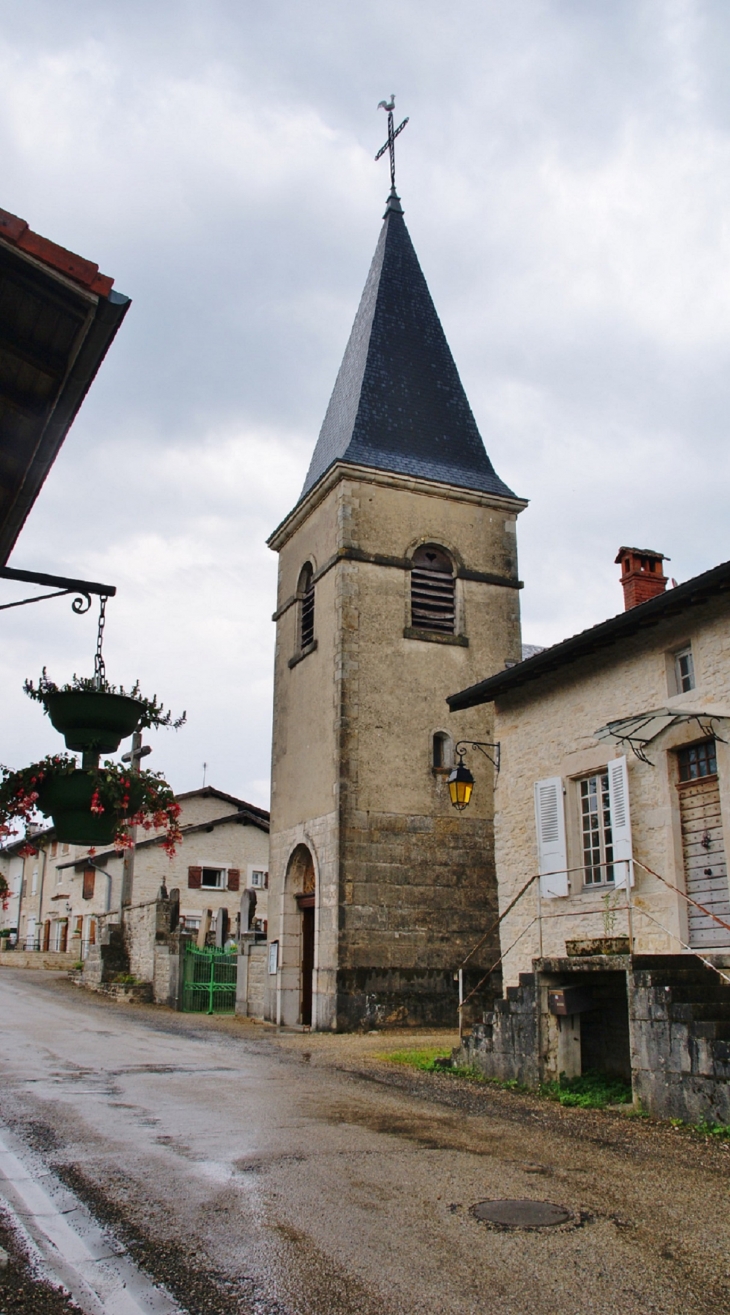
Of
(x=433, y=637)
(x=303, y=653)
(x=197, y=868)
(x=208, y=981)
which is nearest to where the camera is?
(x=433, y=637)

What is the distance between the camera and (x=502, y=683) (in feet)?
45.5

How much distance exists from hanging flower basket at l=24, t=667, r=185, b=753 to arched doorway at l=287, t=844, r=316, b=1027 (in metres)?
15.0

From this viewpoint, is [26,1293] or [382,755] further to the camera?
[382,755]

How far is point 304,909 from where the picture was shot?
20406mm

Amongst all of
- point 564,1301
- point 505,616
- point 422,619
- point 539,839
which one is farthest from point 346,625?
point 564,1301

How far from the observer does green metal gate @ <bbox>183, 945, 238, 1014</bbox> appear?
22.9m

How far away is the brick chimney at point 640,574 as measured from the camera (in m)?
15.0

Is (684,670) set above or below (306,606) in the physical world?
below

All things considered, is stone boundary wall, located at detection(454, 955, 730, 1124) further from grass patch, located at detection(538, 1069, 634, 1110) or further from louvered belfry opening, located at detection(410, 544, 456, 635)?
louvered belfry opening, located at detection(410, 544, 456, 635)

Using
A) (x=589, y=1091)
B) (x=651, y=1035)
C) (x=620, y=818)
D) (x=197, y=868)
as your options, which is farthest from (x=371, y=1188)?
(x=197, y=868)

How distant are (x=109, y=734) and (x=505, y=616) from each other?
16.5m

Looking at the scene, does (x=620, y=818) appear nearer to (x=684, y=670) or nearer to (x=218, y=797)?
(x=684, y=670)

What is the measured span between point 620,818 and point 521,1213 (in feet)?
21.9

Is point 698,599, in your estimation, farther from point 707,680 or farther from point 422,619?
point 422,619
